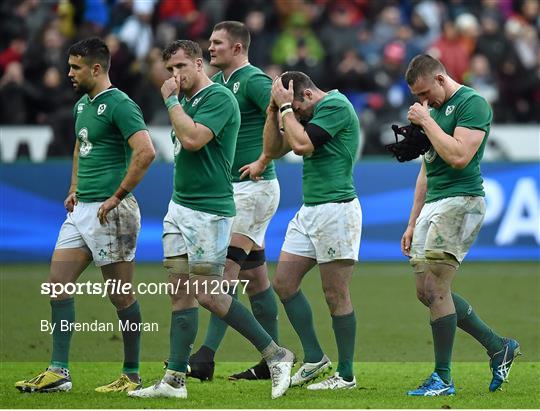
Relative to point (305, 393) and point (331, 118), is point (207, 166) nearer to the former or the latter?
point (331, 118)

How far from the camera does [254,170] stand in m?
9.66

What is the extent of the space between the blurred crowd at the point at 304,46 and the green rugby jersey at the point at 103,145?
33.1ft

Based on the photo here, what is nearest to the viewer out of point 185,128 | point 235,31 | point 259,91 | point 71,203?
point 185,128

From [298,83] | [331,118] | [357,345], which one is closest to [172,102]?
[298,83]

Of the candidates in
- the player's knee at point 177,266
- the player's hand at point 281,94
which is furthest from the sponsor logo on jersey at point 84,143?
the player's hand at point 281,94

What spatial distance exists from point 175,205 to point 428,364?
2.91 metres

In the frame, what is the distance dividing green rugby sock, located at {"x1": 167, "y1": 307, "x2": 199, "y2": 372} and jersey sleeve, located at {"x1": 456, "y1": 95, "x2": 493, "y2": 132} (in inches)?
92.0

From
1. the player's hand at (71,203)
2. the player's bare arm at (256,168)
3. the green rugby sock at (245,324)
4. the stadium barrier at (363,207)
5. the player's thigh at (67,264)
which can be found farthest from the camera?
the stadium barrier at (363,207)

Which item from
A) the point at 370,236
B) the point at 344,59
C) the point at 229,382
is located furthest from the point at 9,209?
the point at 229,382

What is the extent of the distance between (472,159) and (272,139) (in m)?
1.57

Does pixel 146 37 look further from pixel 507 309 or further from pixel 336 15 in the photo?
pixel 507 309

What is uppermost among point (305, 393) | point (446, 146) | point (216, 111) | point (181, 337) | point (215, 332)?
point (216, 111)

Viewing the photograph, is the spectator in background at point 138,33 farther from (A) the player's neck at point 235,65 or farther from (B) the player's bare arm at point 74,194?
(B) the player's bare arm at point 74,194

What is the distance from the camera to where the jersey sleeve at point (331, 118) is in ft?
28.9
